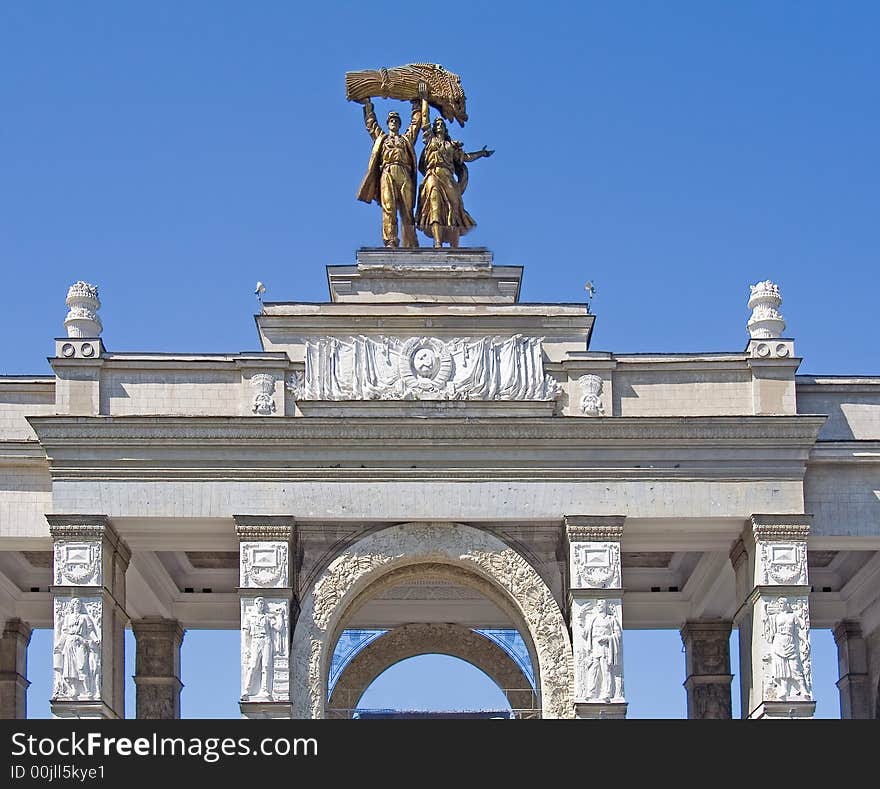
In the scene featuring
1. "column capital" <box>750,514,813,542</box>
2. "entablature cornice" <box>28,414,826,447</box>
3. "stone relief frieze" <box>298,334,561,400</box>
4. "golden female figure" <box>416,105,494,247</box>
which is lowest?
"column capital" <box>750,514,813,542</box>

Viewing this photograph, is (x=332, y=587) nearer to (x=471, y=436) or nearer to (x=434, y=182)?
(x=471, y=436)

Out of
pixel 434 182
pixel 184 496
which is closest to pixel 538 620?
pixel 184 496

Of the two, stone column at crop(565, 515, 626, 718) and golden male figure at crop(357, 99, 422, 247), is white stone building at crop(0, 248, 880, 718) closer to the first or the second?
stone column at crop(565, 515, 626, 718)

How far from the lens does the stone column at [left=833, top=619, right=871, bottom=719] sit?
3872cm

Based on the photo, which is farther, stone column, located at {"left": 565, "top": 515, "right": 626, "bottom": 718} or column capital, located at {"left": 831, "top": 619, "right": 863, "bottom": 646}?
column capital, located at {"left": 831, "top": 619, "right": 863, "bottom": 646}

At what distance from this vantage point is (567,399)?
34.1 metres

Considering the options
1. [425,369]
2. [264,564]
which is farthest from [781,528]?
[264,564]

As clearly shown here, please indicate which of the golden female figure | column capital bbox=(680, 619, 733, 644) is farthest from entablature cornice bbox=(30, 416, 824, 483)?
column capital bbox=(680, 619, 733, 644)

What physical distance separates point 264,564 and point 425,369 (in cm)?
401

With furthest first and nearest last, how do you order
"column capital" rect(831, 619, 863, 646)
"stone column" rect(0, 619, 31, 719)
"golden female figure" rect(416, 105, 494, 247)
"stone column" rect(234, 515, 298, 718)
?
"column capital" rect(831, 619, 863, 646) < "stone column" rect(0, 619, 31, 719) < "golden female figure" rect(416, 105, 494, 247) < "stone column" rect(234, 515, 298, 718)

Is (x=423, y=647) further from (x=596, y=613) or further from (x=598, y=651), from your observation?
(x=598, y=651)

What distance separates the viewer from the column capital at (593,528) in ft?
109

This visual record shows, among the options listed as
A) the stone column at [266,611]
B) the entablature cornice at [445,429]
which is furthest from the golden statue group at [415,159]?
the stone column at [266,611]

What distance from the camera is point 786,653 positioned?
3262 centimetres
